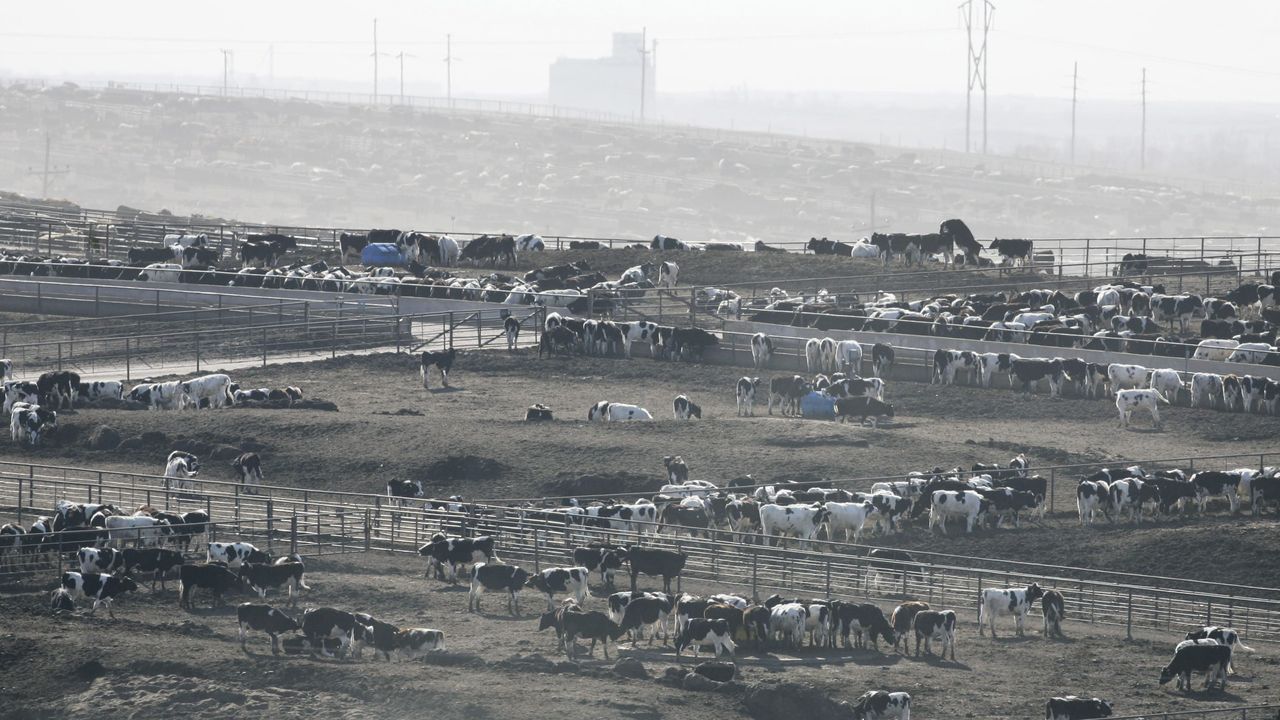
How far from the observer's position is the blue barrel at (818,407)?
144 feet

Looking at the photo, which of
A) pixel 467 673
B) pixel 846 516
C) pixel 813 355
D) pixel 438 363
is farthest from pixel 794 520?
pixel 438 363

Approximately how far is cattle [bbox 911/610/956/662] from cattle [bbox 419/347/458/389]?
23017 mm

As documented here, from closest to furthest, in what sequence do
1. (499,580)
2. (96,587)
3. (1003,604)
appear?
(96,587) < (499,580) < (1003,604)

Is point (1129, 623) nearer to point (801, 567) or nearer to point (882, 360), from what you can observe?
point (801, 567)

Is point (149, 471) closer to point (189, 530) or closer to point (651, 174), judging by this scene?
point (189, 530)

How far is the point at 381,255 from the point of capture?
6550cm

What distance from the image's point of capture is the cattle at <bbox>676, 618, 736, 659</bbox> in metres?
25.8

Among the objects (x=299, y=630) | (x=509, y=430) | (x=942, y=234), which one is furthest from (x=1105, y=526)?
(x=942, y=234)

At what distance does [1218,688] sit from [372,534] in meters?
14.5

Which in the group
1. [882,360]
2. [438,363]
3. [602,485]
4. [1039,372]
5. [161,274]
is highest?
[161,274]

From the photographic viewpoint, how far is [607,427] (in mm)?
41656

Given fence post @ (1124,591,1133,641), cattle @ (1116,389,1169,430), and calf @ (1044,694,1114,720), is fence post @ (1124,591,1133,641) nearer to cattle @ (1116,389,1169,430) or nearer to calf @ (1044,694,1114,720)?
calf @ (1044,694,1114,720)

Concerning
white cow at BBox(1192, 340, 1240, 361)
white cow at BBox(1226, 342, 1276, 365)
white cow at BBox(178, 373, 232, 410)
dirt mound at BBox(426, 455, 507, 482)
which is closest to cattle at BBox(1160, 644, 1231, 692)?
dirt mound at BBox(426, 455, 507, 482)

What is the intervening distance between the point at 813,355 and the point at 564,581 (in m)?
21.8
